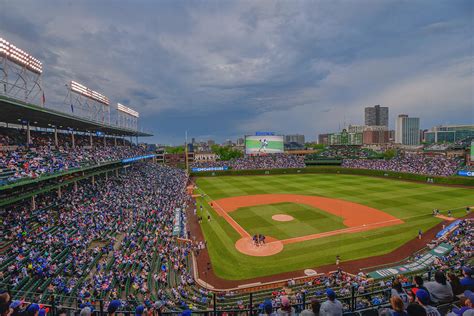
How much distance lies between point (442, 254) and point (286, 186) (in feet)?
113

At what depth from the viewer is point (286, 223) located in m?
28.6

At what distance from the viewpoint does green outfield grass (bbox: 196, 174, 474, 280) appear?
1984cm

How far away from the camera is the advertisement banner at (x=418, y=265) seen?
1633 centimetres

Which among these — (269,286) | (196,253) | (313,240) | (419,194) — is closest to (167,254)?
(196,253)

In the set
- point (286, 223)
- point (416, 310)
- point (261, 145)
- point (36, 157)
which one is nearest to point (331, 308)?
point (416, 310)

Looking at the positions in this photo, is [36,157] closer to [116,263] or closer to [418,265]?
[116,263]

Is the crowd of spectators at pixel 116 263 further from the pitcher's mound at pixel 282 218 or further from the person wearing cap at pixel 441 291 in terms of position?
the pitcher's mound at pixel 282 218

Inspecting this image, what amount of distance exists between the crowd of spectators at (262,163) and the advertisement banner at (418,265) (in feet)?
180

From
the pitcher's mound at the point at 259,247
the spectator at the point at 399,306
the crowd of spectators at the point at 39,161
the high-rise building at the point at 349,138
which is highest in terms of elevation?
the high-rise building at the point at 349,138

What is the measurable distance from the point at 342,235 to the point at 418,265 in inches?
299

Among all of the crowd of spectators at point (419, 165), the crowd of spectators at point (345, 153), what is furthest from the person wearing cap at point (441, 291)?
the crowd of spectators at point (345, 153)

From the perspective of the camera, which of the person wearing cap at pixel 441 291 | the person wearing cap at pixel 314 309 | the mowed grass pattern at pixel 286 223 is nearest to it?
the person wearing cap at pixel 314 309

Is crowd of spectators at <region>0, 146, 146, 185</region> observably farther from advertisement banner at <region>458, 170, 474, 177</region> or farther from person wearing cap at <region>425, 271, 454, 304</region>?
advertisement banner at <region>458, 170, 474, 177</region>

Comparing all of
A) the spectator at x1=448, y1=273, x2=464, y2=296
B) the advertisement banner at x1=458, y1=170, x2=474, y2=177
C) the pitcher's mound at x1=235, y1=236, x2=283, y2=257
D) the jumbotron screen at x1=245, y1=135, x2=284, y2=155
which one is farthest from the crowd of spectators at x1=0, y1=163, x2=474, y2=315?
the jumbotron screen at x1=245, y1=135, x2=284, y2=155
